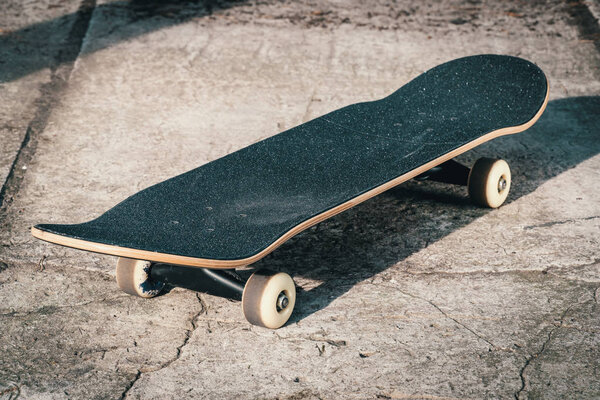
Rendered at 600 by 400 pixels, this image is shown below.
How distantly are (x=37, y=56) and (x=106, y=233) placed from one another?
9.45 ft

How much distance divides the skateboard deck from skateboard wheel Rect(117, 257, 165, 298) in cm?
19

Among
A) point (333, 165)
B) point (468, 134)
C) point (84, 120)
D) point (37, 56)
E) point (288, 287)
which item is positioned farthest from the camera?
point (37, 56)

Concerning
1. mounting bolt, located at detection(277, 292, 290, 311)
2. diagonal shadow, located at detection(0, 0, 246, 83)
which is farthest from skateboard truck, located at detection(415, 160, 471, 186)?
diagonal shadow, located at detection(0, 0, 246, 83)

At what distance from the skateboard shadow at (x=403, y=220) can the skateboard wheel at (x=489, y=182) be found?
7 cm

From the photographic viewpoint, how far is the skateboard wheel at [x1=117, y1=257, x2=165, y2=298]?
266 centimetres

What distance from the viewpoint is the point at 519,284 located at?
282 centimetres

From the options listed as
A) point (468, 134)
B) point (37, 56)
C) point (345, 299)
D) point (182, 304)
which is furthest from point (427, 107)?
point (37, 56)

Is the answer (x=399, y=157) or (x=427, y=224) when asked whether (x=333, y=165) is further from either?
(x=427, y=224)

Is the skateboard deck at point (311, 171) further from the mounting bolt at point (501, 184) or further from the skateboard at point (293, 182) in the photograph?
the mounting bolt at point (501, 184)

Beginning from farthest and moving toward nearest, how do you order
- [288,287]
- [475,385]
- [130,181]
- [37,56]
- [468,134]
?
[37,56]
[130,181]
[468,134]
[288,287]
[475,385]

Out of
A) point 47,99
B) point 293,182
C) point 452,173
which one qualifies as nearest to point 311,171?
point 293,182

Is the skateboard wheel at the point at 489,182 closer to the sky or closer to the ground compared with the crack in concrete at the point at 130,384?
closer to the sky

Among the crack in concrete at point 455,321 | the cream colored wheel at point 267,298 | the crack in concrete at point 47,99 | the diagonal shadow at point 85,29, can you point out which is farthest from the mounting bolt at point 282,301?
the diagonal shadow at point 85,29

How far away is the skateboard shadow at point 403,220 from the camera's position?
115 inches
